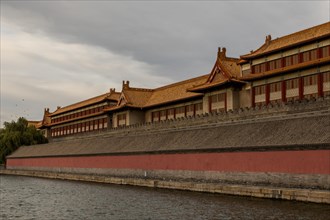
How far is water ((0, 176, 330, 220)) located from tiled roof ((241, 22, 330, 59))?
1708 cm

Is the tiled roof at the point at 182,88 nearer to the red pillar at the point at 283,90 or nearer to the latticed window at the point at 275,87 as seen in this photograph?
the latticed window at the point at 275,87

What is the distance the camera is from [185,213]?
22.6 m

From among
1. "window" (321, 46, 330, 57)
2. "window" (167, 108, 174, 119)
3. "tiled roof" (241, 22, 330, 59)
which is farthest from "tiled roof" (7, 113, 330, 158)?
→ "tiled roof" (241, 22, 330, 59)

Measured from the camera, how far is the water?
2158 cm

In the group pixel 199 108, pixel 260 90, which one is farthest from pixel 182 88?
pixel 260 90

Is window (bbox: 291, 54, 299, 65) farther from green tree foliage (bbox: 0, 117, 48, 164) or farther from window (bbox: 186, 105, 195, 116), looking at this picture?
green tree foliage (bbox: 0, 117, 48, 164)

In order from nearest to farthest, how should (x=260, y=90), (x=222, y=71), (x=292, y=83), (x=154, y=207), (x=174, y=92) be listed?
1. (x=154, y=207)
2. (x=292, y=83)
3. (x=260, y=90)
4. (x=222, y=71)
5. (x=174, y=92)

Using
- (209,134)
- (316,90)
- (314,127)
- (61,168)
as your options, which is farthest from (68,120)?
(314,127)

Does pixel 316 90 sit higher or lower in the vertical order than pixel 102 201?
higher

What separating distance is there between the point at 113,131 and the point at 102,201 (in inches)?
1283

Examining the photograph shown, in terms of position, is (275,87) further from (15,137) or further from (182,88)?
(15,137)

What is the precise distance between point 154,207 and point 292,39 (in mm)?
23804

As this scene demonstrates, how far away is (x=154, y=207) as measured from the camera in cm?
2488

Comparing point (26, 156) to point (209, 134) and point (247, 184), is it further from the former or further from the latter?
point (247, 184)
